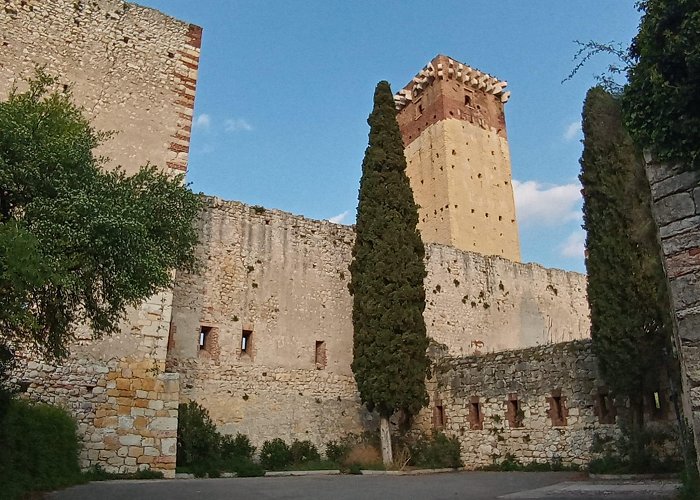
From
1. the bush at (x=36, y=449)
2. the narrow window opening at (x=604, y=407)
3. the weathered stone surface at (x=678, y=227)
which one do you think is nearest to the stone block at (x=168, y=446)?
the bush at (x=36, y=449)

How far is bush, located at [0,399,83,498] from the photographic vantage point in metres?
8.28

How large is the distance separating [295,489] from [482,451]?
781cm

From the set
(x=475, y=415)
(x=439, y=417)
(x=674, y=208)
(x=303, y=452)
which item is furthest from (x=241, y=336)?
(x=674, y=208)

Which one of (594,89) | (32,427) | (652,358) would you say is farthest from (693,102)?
(32,427)

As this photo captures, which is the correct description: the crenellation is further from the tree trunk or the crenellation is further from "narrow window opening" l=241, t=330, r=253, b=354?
the tree trunk

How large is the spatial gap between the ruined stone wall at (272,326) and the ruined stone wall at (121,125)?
3.42 metres

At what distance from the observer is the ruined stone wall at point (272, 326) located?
17.6 m

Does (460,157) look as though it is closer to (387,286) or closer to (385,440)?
(387,286)

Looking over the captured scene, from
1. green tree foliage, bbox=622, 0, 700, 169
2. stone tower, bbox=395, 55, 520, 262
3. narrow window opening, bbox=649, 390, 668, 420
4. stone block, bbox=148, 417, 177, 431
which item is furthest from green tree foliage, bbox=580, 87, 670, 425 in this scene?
stone tower, bbox=395, 55, 520, 262

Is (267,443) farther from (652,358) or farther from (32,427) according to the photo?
(652,358)

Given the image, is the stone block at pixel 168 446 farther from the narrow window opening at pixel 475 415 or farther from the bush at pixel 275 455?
the narrow window opening at pixel 475 415

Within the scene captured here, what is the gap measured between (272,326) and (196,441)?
4874 millimetres

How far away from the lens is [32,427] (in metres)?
9.93

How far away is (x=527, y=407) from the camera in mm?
16156
